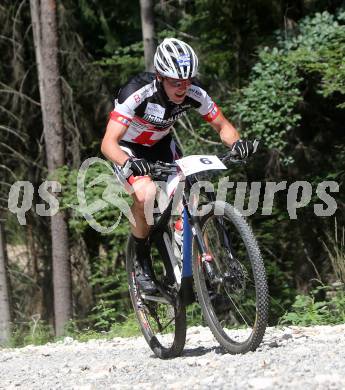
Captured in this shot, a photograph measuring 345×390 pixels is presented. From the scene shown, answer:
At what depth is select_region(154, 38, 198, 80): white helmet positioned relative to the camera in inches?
217

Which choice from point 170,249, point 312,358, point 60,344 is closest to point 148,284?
point 170,249

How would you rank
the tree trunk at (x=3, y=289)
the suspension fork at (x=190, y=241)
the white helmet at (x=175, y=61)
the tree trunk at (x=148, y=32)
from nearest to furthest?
the suspension fork at (x=190, y=241)
the white helmet at (x=175, y=61)
the tree trunk at (x=148, y=32)
the tree trunk at (x=3, y=289)

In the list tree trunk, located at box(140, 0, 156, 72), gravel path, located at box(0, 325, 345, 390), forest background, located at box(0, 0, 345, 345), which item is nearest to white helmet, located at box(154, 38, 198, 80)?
gravel path, located at box(0, 325, 345, 390)

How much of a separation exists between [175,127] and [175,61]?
376 inches

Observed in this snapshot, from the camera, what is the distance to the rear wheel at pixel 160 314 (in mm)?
5723

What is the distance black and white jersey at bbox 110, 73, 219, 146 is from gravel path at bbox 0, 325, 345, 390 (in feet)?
5.74

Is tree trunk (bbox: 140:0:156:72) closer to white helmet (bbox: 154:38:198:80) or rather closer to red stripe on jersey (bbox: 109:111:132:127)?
red stripe on jersey (bbox: 109:111:132:127)

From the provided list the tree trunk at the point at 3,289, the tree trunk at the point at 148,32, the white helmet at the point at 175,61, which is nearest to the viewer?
the white helmet at the point at 175,61

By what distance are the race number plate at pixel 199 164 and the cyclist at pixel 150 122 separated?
24 cm

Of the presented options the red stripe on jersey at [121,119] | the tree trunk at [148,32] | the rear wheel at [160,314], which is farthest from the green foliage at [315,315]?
the tree trunk at [148,32]

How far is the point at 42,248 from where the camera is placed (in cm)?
1761

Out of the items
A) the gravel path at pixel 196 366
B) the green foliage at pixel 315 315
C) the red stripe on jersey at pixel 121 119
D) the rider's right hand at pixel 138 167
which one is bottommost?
the gravel path at pixel 196 366

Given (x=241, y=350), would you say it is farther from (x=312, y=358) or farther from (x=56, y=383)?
(x=56, y=383)

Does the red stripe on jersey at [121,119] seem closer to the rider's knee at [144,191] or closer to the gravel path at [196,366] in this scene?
the rider's knee at [144,191]
